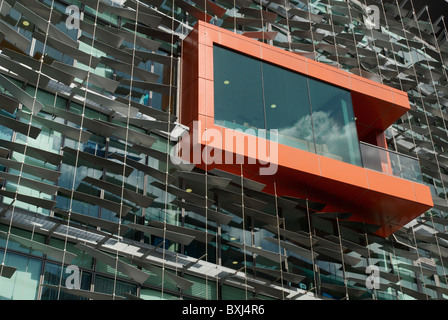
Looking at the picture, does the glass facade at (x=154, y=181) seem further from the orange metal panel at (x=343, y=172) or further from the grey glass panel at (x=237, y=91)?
the orange metal panel at (x=343, y=172)

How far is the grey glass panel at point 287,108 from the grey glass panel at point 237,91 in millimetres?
322

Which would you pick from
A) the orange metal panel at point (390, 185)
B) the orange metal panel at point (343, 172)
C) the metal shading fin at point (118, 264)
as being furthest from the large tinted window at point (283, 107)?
the metal shading fin at point (118, 264)

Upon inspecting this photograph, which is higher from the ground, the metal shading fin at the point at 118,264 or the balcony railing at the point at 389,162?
the balcony railing at the point at 389,162

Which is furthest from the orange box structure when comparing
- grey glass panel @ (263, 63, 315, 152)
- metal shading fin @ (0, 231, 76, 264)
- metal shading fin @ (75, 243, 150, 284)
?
metal shading fin @ (0, 231, 76, 264)

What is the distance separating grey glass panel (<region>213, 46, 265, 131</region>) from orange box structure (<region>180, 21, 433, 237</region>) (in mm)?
228

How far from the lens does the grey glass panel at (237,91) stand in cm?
2050

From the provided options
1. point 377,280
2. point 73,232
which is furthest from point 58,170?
point 377,280

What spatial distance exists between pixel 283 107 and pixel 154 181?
4753 millimetres

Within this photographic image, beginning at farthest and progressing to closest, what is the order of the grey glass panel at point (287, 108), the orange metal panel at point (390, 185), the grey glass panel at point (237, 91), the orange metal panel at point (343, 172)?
the orange metal panel at point (390, 185)
the orange metal panel at point (343, 172)
the grey glass panel at point (287, 108)
the grey glass panel at point (237, 91)

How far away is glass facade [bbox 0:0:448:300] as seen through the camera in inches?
665

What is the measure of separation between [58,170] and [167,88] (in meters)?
4.46

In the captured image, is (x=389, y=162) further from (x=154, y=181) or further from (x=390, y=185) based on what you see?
(x=154, y=181)
